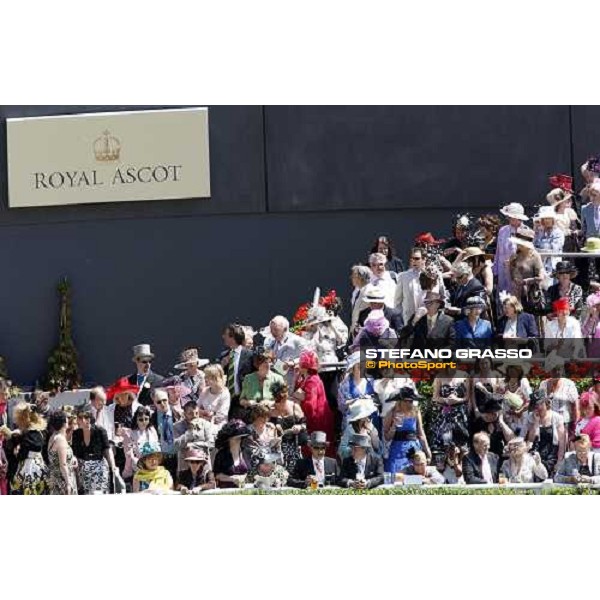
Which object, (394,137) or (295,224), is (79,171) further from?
(394,137)

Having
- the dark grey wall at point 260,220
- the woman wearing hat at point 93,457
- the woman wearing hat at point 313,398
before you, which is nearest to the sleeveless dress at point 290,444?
the woman wearing hat at point 313,398

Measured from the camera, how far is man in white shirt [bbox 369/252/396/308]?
16.5 m

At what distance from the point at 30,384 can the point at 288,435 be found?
8.35m

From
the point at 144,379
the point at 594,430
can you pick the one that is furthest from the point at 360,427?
the point at 144,379

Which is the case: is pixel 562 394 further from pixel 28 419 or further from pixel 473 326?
pixel 28 419

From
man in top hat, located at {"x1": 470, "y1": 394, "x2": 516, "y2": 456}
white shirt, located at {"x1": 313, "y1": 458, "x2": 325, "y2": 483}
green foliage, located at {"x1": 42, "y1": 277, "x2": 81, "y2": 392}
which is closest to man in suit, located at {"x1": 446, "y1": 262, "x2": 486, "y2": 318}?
man in top hat, located at {"x1": 470, "y1": 394, "x2": 516, "y2": 456}

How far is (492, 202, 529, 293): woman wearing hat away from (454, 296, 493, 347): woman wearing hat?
857 mm

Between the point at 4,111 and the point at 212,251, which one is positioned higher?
the point at 4,111

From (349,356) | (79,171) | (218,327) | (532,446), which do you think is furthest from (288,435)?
(79,171)

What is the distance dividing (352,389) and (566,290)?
2.66 meters

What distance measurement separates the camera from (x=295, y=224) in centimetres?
2244

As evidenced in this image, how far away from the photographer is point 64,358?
22.2 m

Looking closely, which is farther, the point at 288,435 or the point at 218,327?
the point at 218,327
